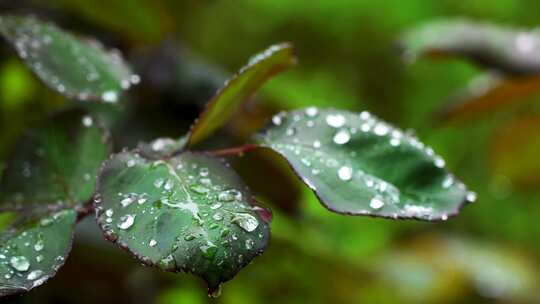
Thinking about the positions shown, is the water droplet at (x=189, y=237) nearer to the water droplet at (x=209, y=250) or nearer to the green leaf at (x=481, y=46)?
the water droplet at (x=209, y=250)

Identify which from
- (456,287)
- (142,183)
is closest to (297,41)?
(456,287)

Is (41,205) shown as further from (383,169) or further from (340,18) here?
(340,18)

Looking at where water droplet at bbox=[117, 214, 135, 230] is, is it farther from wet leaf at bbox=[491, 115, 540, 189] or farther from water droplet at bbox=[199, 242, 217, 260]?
wet leaf at bbox=[491, 115, 540, 189]

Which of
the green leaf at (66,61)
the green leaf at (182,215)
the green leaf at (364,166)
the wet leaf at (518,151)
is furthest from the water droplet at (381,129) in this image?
the wet leaf at (518,151)

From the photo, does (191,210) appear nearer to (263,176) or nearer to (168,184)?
(168,184)

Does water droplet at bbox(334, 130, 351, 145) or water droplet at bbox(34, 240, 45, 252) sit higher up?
water droplet at bbox(334, 130, 351, 145)

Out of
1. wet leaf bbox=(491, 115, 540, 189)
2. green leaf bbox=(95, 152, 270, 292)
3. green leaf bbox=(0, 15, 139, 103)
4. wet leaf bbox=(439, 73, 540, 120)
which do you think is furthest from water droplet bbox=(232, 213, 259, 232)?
wet leaf bbox=(491, 115, 540, 189)
